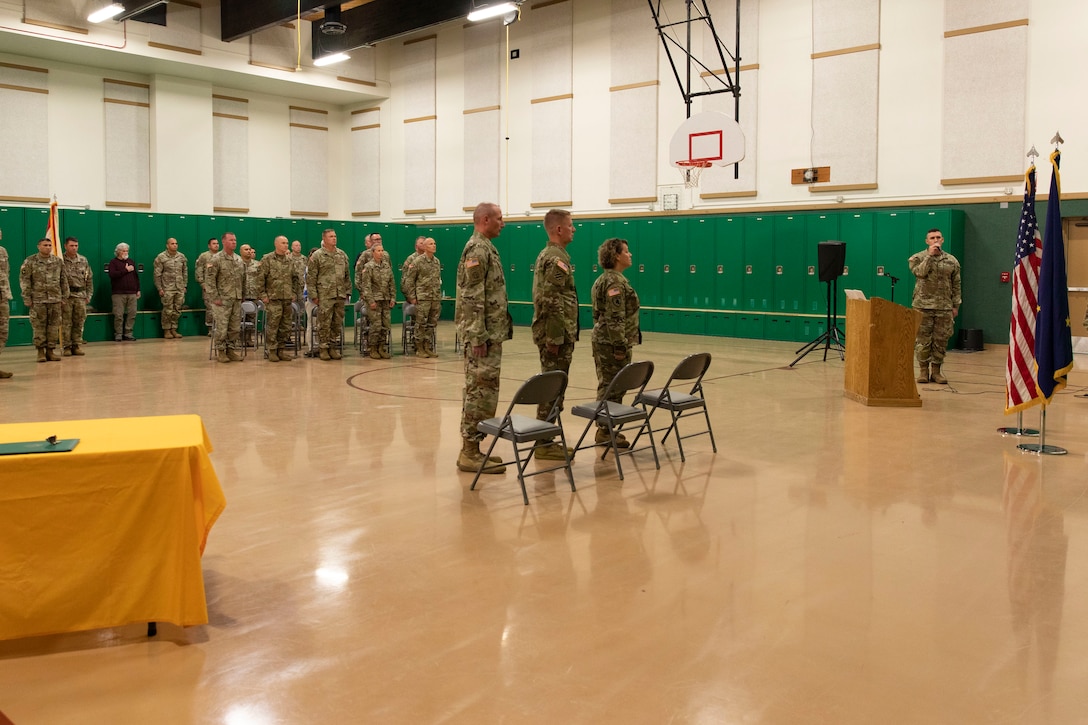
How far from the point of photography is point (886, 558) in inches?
172

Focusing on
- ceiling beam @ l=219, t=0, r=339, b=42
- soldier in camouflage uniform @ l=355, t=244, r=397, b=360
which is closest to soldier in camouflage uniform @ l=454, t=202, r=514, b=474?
soldier in camouflage uniform @ l=355, t=244, r=397, b=360

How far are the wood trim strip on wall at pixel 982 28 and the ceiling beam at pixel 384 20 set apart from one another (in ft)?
27.8

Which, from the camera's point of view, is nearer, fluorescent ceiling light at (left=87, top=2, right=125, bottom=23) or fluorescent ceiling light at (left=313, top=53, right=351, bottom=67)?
fluorescent ceiling light at (left=87, top=2, right=125, bottom=23)

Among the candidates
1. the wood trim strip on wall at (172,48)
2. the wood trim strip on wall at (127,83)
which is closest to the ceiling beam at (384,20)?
the wood trim strip on wall at (172,48)

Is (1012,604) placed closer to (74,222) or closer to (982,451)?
(982,451)

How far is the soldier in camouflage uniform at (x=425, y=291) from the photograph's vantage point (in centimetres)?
1303

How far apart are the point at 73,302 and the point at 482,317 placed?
34.2ft

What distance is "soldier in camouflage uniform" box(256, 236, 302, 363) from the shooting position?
1238cm

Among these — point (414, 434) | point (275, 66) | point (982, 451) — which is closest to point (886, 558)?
point (982, 451)

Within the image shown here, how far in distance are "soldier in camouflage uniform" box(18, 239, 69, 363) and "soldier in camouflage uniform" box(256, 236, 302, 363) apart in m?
2.76

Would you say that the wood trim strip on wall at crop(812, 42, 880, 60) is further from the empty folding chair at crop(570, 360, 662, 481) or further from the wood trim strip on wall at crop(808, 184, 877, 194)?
the empty folding chair at crop(570, 360, 662, 481)

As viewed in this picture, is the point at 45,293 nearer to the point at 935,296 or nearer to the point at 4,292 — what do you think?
the point at 4,292

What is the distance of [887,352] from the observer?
8.88 metres

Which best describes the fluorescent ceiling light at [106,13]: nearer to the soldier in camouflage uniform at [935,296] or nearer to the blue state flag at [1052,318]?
the soldier in camouflage uniform at [935,296]
